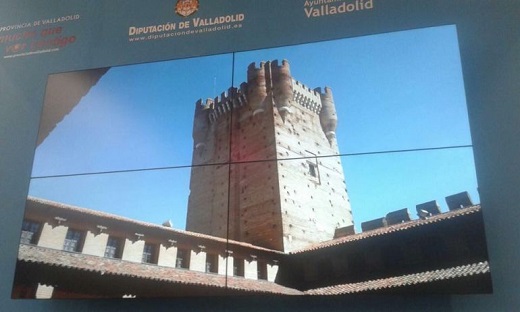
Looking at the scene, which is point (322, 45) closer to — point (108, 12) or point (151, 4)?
point (151, 4)

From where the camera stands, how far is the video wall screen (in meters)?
3.34

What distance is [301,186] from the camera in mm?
3777

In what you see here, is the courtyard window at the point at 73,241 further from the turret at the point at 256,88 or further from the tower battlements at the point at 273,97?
the turret at the point at 256,88

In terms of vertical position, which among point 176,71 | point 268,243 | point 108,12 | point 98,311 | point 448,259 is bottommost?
point 98,311

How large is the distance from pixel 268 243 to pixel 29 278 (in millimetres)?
2024

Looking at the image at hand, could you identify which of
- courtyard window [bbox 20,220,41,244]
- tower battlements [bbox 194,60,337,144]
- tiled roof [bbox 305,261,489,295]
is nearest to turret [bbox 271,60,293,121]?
tower battlements [bbox 194,60,337,144]

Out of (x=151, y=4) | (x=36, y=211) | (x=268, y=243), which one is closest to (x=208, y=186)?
(x=268, y=243)

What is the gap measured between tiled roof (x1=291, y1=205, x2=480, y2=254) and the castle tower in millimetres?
68

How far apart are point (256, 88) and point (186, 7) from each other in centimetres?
144

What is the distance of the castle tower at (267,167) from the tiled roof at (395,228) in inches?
2.7

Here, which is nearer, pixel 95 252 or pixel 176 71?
pixel 95 252

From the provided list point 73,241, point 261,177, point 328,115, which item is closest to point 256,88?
point 328,115

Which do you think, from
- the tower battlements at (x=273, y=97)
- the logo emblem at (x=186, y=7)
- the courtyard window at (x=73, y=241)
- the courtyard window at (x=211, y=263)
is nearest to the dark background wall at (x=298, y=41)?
the logo emblem at (x=186, y=7)

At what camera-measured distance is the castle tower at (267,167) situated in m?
3.60
